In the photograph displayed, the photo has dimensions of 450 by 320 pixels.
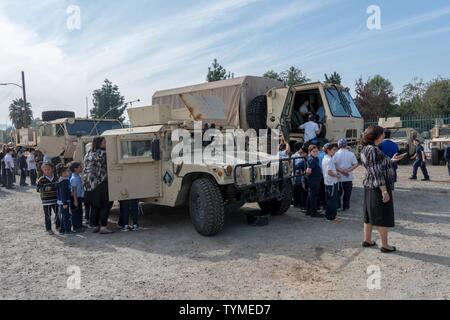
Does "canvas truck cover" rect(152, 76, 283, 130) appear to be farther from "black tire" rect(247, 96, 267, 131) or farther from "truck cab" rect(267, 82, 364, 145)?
"truck cab" rect(267, 82, 364, 145)

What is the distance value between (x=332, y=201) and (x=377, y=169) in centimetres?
231

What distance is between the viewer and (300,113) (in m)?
10.6

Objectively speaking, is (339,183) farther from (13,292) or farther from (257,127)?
(13,292)

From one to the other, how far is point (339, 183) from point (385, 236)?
2.75 metres

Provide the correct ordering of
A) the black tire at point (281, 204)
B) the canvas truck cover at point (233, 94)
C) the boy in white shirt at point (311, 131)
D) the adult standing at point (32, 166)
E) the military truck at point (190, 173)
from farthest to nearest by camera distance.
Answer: the adult standing at point (32, 166) → the boy in white shirt at point (311, 131) → the canvas truck cover at point (233, 94) → the black tire at point (281, 204) → the military truck at point (190, 173)

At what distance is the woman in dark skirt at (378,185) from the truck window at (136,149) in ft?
11.9

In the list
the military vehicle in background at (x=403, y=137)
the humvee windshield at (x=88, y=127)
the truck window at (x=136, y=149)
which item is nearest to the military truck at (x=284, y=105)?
the truck window at (x=136, y=149)

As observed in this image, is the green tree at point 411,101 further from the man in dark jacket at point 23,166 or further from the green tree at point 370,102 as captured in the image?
the man in dark jacket at point 23,166

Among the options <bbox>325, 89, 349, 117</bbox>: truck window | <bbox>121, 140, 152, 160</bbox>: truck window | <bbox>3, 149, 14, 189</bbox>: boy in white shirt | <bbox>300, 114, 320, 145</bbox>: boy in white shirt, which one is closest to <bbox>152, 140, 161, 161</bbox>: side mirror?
<bbox>121, 140, 152, 160</bbox>: truck window

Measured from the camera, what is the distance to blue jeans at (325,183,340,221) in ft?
24.3

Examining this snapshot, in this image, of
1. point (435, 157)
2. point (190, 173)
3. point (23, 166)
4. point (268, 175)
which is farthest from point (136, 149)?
point (435, 157)

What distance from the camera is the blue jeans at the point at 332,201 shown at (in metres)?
7.42

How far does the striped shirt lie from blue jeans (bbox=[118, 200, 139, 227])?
407cm
